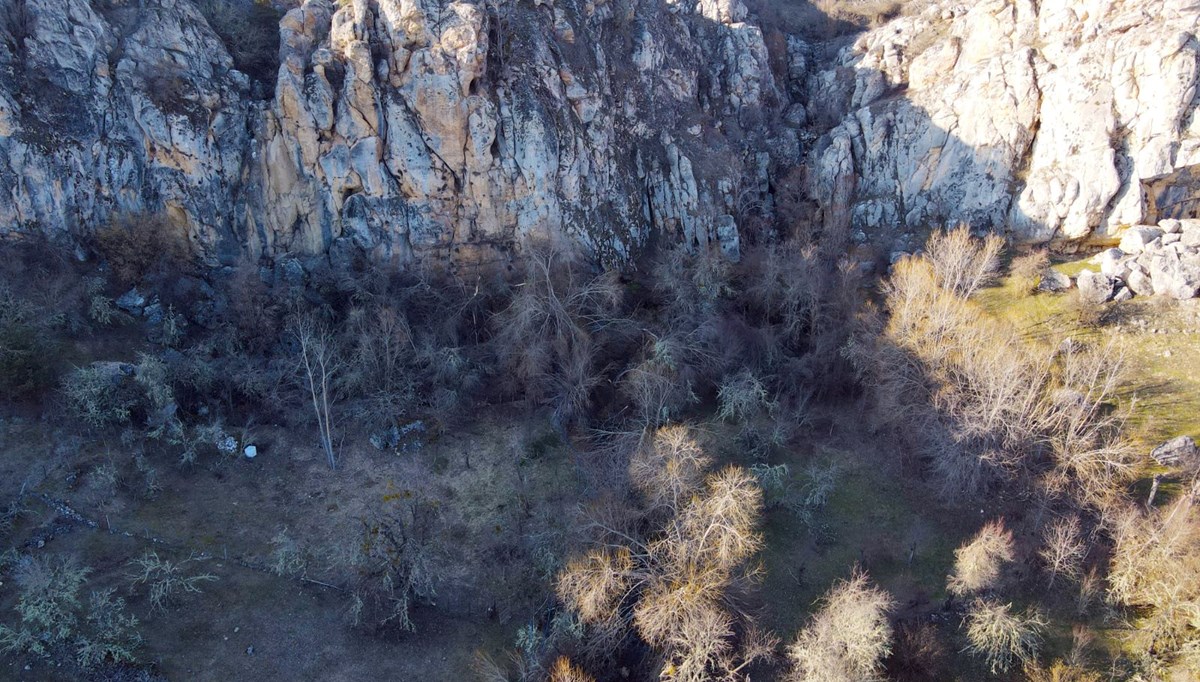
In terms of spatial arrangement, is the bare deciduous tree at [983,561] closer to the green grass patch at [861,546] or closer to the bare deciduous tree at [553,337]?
the green grass patch at [861,546]

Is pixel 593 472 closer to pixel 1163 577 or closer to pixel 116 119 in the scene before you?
pixel 1163 577

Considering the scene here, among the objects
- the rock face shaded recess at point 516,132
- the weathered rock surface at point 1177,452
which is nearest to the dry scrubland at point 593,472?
the weathered rock surface at point 1177,452

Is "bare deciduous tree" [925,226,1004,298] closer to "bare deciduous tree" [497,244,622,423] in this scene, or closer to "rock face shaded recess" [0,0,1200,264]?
"rock face shaded recess" [0,0,1200,264]

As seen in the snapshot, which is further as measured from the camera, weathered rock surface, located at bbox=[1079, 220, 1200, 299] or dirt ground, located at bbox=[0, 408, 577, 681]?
weathered rock surface, located at bbox=[1079, 220, 1200, 299]

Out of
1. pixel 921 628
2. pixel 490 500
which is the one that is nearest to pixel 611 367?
pixel 490 500

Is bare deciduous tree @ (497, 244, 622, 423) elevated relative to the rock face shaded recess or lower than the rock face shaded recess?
lower

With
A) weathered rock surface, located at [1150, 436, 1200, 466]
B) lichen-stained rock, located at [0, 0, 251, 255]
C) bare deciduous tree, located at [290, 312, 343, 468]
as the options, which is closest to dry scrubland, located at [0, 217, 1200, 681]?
bare deciduous tree, located at [290, 312, 343, 468]
